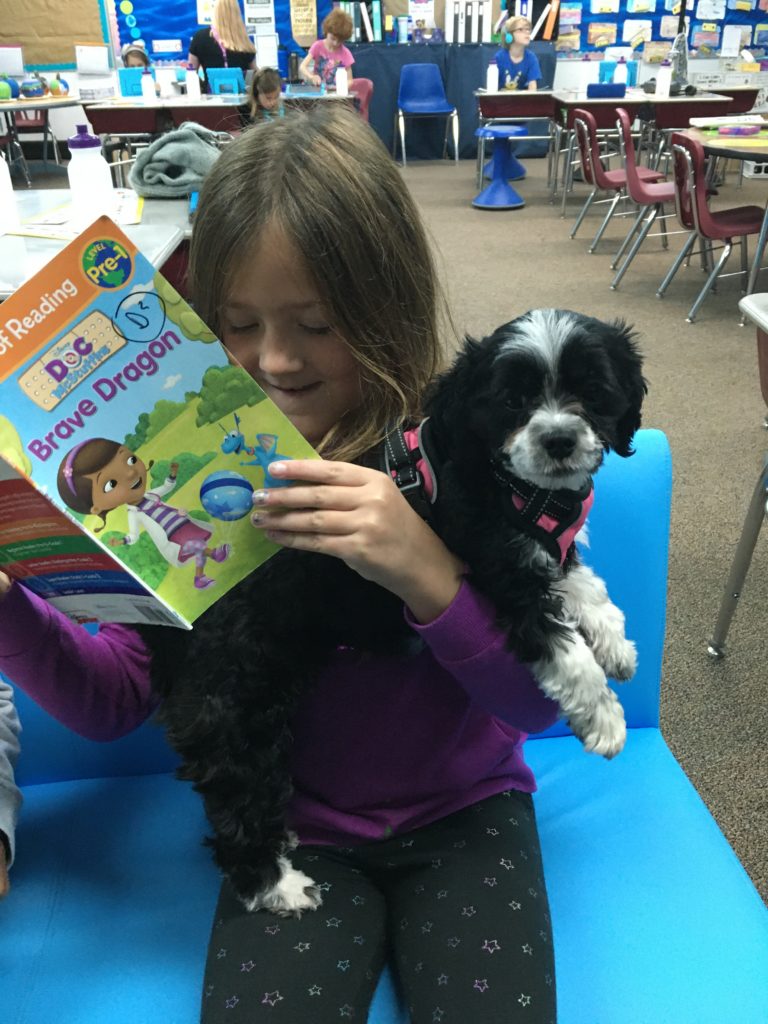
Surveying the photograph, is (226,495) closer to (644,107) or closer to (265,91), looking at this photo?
(265,91)

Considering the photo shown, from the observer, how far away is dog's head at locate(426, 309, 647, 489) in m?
0.90

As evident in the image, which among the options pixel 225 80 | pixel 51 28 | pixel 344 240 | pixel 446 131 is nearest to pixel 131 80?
pixel 225 80

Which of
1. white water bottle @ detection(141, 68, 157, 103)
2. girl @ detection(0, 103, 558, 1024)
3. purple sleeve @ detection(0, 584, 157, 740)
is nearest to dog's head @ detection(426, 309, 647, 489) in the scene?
girl @ detection(0, 103, 558, 1024)

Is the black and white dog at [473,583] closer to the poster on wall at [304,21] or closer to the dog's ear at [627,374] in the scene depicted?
the dog's ear at [627,374]

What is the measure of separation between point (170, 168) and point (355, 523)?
250 cm

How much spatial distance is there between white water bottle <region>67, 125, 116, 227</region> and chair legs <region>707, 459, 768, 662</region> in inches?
74.7

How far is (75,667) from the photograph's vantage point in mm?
1018

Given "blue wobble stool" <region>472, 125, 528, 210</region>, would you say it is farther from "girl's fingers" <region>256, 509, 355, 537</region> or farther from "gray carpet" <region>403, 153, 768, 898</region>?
"girl's fingers" <region>256, 509, 355, 537</region>

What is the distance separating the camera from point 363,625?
0.97m

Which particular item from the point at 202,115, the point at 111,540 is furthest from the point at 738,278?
the point at 111,540

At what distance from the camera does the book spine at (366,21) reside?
9.11m

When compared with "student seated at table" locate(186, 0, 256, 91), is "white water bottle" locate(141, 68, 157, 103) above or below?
below

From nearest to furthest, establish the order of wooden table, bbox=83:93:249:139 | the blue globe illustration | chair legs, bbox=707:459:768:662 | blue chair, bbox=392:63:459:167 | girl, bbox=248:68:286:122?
the blue globe illustration < chair legs, bbox=707:459:768:662 < girl, bbox=248:68:286:122 < wooden table, bbox=83:93:249:139 < blue chair, bbox=392:63:459:167

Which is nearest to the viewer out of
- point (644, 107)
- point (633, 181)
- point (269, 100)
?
point (269, 100)
